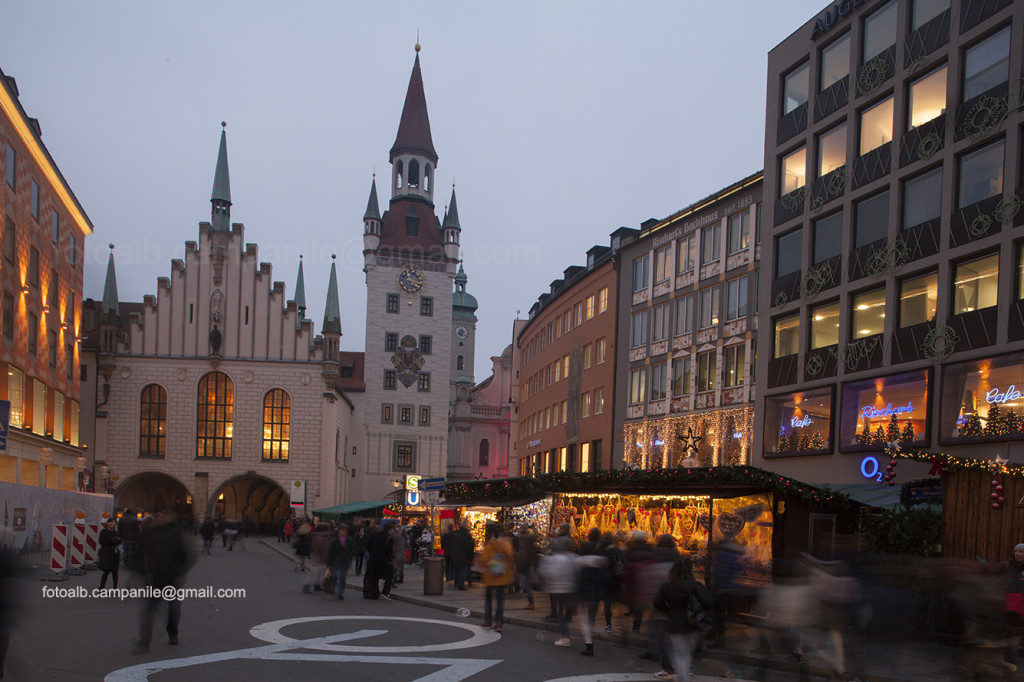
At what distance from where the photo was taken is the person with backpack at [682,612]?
10430mm

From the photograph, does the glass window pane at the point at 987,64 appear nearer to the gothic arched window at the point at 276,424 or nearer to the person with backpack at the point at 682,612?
the person with backpack at the point at 682,612

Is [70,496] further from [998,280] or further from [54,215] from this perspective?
[998,280]

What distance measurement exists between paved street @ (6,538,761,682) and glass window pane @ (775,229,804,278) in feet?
61.7

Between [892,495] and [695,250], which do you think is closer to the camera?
[892,495]

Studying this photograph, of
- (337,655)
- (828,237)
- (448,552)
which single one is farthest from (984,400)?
(337,655)

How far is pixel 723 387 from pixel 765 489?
69.1 feet

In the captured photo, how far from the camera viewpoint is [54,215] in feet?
132

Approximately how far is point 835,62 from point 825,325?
331 inches

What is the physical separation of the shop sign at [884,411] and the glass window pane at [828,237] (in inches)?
199

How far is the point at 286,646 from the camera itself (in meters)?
12.3

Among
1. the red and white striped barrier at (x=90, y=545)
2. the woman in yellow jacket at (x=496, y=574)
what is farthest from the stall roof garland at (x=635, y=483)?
the red and white striped barrier at (x=90, y=545)

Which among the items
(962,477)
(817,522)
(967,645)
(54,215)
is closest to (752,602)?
(817,522)

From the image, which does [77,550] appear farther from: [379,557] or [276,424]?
[276,424]

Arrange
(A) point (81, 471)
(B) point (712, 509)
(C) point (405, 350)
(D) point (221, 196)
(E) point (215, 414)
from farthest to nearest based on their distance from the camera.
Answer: (C) point (405, 350)
(D) point (221, 196)
(E) point (215, 414)
(A) point (81, 471)
(B) point (712, 509)
